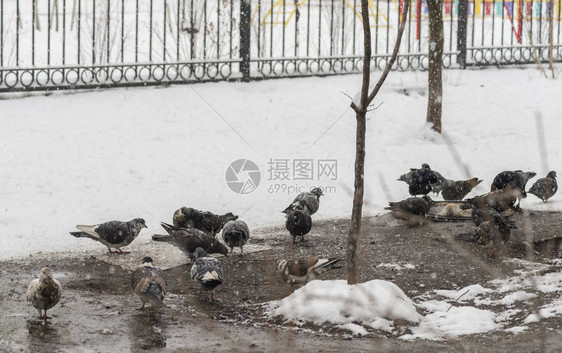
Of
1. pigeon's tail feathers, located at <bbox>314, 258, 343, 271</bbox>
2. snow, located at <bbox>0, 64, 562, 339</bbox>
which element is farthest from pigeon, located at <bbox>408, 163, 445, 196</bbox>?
pigeon's tail feathers, located at <bbox>314, 258, 343, 271</bbox>

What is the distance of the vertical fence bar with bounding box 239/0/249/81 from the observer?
1750 centimetres

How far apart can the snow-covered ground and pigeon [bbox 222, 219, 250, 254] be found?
1.36m

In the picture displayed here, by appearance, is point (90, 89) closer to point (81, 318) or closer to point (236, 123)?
point (236, 123)

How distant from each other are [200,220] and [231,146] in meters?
4.15

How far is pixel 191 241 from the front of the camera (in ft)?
32.0

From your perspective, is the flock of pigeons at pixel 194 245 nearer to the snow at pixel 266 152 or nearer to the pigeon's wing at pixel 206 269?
the pigeon's wing at pixel 206 269

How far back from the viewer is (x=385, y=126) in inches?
648

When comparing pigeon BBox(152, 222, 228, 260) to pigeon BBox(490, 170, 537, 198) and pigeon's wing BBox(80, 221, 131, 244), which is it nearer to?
pigeon's wing BBox(80, 221, 131, 244)

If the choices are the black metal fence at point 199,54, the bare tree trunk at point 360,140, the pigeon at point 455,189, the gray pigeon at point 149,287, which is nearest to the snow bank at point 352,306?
the bare tree trunk at point 360,140

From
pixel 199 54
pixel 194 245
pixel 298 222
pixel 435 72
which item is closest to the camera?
pixel 194 245

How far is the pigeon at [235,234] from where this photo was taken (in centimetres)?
1018

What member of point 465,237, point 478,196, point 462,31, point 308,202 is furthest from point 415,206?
point 462,31

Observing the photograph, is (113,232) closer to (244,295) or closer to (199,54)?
(244,295)

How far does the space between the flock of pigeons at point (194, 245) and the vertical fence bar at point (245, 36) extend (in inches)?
235
